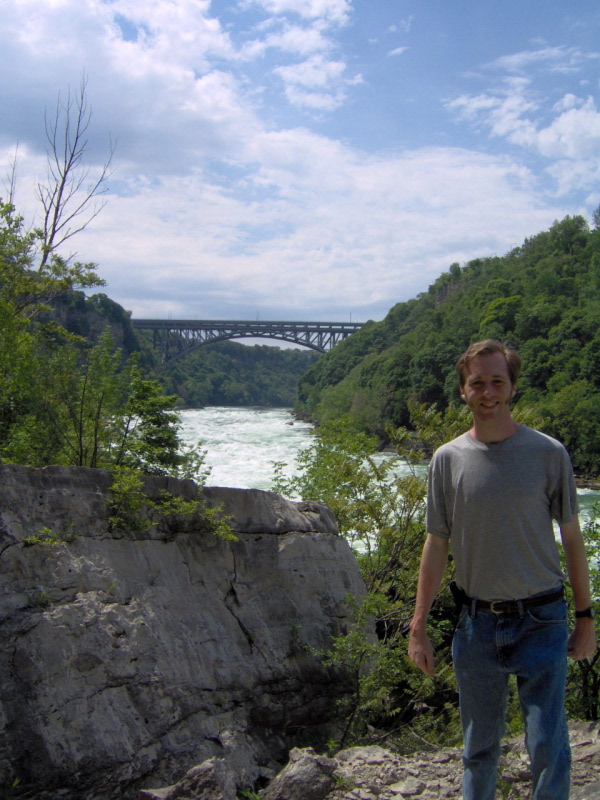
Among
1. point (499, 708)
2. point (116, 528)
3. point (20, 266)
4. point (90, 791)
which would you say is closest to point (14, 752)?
point (90, 791)

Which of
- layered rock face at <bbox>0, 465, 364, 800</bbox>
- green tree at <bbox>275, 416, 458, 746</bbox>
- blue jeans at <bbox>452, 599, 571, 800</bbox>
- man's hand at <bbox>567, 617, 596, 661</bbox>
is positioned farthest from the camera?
green tree at <bbox>275, 416, 458, 746</bbox>

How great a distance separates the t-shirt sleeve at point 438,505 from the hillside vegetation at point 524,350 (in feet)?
58.6

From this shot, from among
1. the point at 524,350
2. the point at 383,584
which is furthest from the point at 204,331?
the point at 383,584

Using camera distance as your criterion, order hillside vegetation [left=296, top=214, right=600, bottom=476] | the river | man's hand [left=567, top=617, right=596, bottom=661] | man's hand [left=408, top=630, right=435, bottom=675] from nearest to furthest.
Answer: man's hand [left=567, top=617, right=596, bottom=661], man's hand [left=408, top=630, right=435, bottom=675], the river, hillside vegetation [left=296, top=214, right=600, bottom=476]

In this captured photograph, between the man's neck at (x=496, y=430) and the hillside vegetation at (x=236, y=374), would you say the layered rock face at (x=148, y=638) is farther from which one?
the hillside vegetation at (x=236, y=374)

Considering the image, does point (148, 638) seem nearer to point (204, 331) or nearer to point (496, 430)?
point (496, 430)

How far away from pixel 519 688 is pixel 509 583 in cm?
36

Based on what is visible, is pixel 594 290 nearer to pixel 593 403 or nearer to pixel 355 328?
pixel 593 403

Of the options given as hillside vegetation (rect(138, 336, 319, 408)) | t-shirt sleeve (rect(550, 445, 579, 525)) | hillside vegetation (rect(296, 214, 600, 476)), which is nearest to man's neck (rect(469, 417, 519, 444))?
t-shirt sleeve (rect(550, 445, 579, 525))

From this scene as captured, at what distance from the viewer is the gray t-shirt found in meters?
2.28

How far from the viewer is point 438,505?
8.10ft

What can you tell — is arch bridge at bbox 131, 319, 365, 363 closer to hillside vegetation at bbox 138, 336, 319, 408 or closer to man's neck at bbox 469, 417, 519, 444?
hillside vegetation at bbox 138, 336, 319, 408

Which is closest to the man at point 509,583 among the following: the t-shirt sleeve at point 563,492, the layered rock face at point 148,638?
the t-shirt sleeve at point 563,492

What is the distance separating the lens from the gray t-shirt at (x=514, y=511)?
89.6 inches
